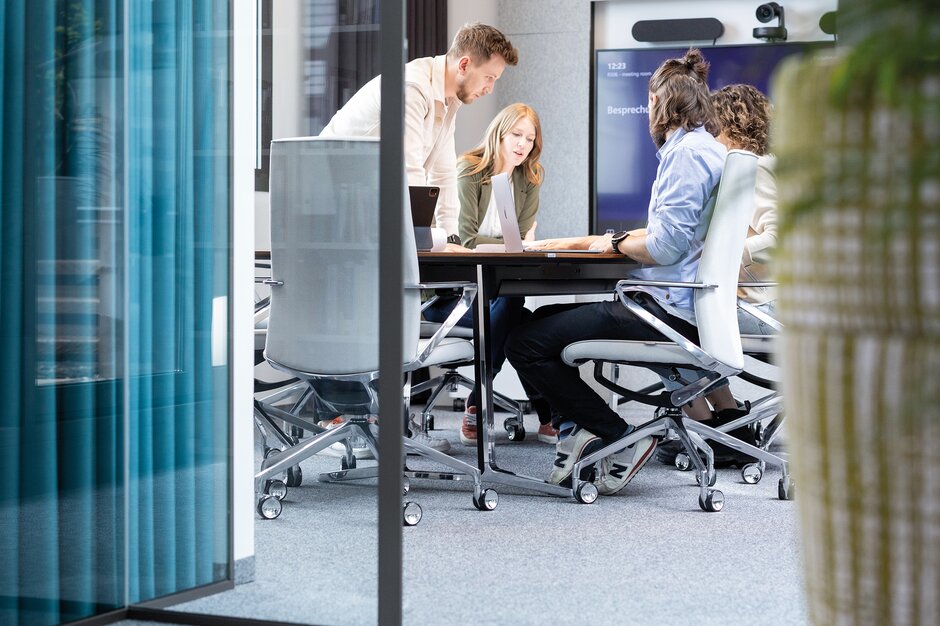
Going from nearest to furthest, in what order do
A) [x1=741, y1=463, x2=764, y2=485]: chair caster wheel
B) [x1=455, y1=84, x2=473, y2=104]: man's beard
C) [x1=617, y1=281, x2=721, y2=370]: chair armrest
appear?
[x1=617, y1=281, x2=721, y2=370]: chair armrest → [x1=741, y1=463, x2=764, y2=485]: chair caster wheel → [x1=455, y1=84, x2=473, y2=104]: man's beard

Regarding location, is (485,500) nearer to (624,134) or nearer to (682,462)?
(682,462)

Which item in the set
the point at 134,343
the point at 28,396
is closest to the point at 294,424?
the point at 134,343

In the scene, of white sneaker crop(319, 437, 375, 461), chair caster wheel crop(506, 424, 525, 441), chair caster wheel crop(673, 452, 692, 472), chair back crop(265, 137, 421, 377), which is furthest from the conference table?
white sneaker crop(319, 437, 375, 461)

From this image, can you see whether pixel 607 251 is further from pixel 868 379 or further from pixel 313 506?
pixel 868 379

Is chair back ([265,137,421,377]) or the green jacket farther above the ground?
the green jacket

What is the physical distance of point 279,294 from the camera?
210 centimetres

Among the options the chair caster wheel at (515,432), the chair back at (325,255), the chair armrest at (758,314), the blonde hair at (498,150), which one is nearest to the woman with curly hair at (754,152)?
the chair armrest at (758,314)

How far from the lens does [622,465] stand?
348 centimetres

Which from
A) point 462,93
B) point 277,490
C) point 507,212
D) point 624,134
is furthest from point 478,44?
point 624,134

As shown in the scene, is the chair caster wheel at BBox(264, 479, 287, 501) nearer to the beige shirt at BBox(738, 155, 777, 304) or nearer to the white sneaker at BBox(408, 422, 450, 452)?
the white sneaker at BBox(408, 422, 450, 452)

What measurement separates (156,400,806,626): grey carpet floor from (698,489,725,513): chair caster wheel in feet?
0.09

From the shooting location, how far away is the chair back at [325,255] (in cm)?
197

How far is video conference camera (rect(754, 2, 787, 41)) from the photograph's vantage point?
614 centimetres

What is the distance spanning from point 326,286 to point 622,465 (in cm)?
171
